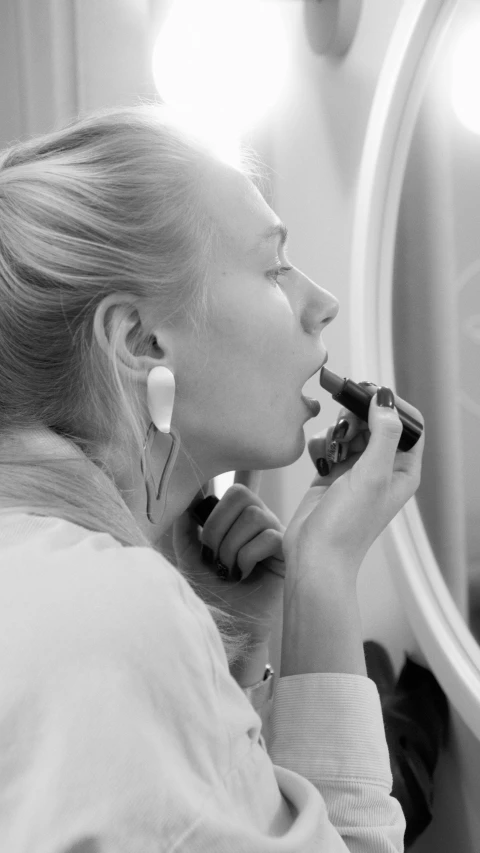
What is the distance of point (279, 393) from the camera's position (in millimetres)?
651

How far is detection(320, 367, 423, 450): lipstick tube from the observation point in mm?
651

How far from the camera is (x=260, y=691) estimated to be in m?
0.81

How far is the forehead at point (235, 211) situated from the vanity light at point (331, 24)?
0.21m

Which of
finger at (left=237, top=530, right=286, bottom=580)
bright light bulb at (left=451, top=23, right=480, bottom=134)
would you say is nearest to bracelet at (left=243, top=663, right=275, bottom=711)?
finger at (left=237, top=530, right=286, bottom=580)

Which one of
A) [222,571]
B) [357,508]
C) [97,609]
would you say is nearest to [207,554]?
[222,571]

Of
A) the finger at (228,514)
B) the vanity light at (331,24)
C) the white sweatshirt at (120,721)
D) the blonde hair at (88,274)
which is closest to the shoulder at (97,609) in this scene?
the white sweatshirt at (120,721)

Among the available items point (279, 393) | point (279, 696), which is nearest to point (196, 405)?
point (279, 393)

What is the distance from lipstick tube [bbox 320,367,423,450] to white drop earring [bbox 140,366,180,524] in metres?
0.12

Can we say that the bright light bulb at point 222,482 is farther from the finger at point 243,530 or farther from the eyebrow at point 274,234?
the eyebrow at point 274,234

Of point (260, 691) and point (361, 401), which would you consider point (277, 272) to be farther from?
point (260, 691)

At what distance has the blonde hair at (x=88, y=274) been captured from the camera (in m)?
0.59

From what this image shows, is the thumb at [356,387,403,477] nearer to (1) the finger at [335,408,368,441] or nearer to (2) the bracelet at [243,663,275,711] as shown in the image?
(1) the finger at [335,408,368,441]

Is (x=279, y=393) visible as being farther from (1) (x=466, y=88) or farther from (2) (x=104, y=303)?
(1) (x=466, y=88)

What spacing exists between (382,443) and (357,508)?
0.17 feet
